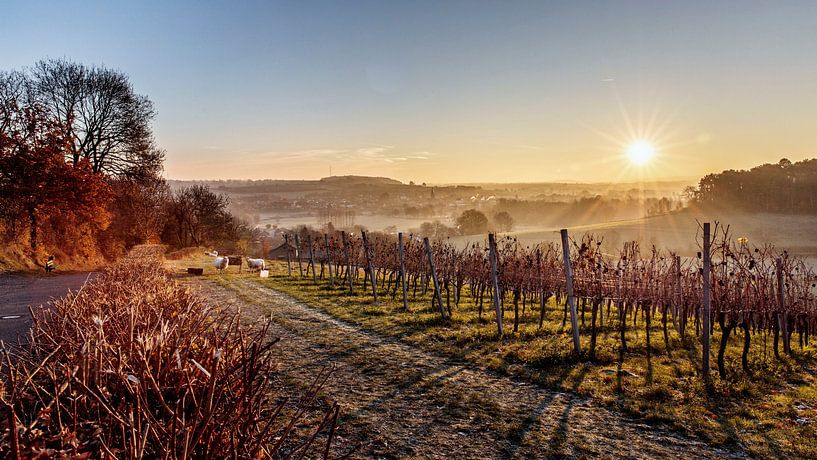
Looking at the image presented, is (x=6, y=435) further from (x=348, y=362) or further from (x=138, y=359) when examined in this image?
(x=348, y=362)

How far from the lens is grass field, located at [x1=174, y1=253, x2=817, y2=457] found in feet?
17.1

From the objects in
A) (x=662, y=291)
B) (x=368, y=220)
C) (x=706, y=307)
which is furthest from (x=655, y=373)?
(x=368, y=220)

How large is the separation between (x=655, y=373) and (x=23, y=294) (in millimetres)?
16579

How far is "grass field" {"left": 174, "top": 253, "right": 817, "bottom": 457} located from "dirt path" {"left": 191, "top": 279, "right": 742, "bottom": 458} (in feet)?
1.36

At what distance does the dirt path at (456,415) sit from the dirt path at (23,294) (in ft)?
17.9

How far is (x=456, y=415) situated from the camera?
18.0ft

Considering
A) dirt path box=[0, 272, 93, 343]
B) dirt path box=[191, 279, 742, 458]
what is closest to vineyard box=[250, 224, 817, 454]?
dirt path box=[191, 279, 742, 458]

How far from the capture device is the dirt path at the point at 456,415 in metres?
4.66

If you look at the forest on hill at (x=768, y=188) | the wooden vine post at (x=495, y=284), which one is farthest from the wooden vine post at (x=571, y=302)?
the forest on hill at (x=768, y=188)

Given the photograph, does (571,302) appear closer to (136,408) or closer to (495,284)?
(495,284)

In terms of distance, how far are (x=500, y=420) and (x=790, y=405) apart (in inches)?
153

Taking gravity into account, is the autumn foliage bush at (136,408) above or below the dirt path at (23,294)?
above

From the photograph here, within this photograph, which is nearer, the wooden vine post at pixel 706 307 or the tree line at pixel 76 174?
the wooden vine post at pixel 706 307

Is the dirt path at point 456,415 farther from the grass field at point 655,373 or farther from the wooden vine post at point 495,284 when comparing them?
the wooden vine post at point 495,284
